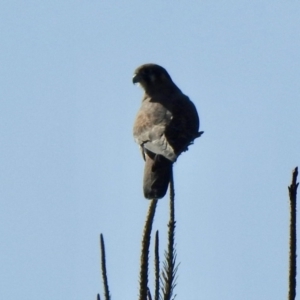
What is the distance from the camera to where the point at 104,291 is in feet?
6.88

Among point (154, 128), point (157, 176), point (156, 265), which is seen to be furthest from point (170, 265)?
point (154, 128)

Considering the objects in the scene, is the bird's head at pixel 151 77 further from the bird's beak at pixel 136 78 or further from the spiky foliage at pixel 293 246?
the spiky foliage at pixel 293 246

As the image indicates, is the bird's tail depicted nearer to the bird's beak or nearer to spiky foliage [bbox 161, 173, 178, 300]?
spiky foliage [bbox 161, 173, 178, 300]

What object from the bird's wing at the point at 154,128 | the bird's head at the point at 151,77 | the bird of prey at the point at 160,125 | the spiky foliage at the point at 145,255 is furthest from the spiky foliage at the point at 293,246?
the bird's head at the point at 151,77

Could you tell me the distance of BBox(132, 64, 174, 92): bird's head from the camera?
22.1ft

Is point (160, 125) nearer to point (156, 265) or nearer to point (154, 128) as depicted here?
point (154, 128)

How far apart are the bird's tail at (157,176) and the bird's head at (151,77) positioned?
2430 millimetres

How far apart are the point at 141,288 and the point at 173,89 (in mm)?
4802

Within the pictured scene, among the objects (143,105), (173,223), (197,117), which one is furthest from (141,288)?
(143,105)

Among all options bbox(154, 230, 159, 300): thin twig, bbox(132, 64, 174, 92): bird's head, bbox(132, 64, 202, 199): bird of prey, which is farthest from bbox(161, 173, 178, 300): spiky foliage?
bbox(132, 64, 174, 92): bird's head

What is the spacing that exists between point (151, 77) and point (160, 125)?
1894 mm

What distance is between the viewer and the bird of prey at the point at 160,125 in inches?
156

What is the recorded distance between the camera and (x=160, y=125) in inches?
198

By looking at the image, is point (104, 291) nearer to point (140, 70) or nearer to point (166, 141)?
point (166, 141)
